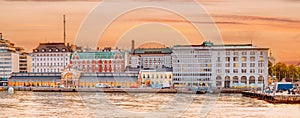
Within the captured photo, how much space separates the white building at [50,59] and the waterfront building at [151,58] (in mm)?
11111

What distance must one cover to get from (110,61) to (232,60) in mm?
22712

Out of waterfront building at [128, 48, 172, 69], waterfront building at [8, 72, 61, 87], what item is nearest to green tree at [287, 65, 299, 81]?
waterfront building at [128, 48, 172, 69]

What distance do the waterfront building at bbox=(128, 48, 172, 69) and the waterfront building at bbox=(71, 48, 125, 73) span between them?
24.0ft

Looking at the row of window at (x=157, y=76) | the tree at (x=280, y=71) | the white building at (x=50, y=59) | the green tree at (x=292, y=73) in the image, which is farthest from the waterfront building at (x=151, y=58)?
the green tree at (x=292, y=73)

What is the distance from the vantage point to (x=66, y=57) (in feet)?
338

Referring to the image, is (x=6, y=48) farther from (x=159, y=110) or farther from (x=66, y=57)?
(x=159, y=110)

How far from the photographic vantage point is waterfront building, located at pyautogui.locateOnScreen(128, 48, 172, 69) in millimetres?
105875

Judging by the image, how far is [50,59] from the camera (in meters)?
103

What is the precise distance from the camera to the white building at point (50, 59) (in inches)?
4035

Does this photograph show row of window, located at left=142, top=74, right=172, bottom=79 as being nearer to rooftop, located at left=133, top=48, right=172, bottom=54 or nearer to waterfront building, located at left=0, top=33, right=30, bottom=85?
rooftop, located at left=133, top=48, right=172, bottom=54

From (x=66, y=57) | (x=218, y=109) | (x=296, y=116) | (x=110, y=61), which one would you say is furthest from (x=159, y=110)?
(x=66, y=57)

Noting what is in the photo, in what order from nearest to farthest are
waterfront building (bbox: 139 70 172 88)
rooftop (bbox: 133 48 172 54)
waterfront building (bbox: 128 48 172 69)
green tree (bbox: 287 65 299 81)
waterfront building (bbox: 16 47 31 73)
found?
waterfront building (bbox: 139 70 172 88) < green tree (bbox: 287 65 299 81) < waterfront building (bbox: 16 47 31 73) < waterfront building (bbox: 128 48 172 69) < rooftop (bbox: 133 48 172 54)

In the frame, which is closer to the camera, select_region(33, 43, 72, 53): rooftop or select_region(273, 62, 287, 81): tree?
select_region(273, 62, 287, 81): tree

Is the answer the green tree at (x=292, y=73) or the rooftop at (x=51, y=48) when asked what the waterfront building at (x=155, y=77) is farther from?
the rooftop at (x=51, y=48)
